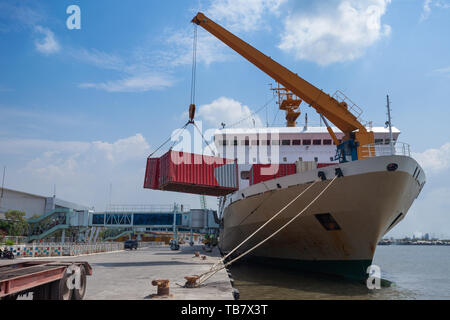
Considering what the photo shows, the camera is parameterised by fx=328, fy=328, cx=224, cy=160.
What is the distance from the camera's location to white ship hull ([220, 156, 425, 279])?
41.0ft

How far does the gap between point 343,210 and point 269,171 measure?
26.1 ft

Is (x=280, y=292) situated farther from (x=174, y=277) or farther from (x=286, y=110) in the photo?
(x=286, y=110)

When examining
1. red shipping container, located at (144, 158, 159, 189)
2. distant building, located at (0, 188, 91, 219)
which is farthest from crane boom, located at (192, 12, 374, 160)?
distant building, located at (0, 188, 91, 219)

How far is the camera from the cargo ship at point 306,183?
42.0 ft

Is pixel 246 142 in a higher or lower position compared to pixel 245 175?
higher

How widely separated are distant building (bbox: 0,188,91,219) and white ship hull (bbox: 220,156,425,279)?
48.9m

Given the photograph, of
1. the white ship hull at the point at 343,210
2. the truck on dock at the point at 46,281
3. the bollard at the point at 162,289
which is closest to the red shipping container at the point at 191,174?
the white ship hull at the point at 343,210

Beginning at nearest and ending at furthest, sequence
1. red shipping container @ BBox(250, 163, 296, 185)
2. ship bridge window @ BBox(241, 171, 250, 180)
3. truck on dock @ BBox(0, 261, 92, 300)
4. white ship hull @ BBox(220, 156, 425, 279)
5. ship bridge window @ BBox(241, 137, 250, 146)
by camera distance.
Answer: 1. truck on dock @ BBox(0, 261, 92, 300)
2. white ship hull @ BBox(220, 156, 425, 279)
3. red shipping container @ BBox(250, 163, 296, 185)
4. ship bridge window @ BBox(241, 171, 250, 180)
5. ship bridge window @ BBox(241, 137, 250, 146)

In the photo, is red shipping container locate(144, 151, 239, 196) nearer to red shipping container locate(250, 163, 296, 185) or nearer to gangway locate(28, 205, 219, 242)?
red shipping container locate(250, 163, 296, 185)

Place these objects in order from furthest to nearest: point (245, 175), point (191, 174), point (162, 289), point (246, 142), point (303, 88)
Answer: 1. point (246, 142)
2. point (245, 175)
3. point (191, 174)
4. point (303, 88)
5. point (162, 289)

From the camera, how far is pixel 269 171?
20.8 meters

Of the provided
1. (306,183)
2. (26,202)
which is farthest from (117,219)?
(306,183)

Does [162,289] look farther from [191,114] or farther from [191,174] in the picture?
[191,114]

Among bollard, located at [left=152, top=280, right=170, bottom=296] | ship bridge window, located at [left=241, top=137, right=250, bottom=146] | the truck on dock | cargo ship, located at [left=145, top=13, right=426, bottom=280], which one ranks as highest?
ship bridge window, located at [left=241, top=137, right=250, bottom=146]
